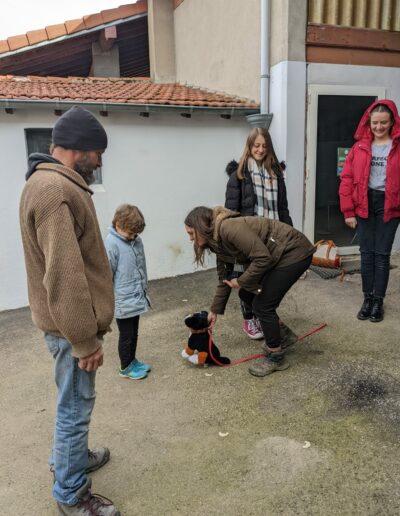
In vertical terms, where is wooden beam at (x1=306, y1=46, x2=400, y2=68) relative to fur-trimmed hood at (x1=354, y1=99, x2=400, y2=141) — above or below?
above

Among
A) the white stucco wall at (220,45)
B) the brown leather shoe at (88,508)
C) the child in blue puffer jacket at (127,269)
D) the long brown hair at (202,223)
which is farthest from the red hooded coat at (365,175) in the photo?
the brown leather shoe at (88,508)

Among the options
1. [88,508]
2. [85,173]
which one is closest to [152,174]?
[85,173]

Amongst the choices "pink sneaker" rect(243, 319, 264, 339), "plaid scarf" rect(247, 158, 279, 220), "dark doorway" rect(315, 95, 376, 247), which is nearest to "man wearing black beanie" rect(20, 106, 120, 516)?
"pink sneaker" rect(243, 319, 264, 339)

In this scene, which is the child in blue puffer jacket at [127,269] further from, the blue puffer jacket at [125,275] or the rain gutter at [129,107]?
the rain gutter at [129,107]

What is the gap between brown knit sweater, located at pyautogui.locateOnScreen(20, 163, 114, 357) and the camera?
5.78 feet

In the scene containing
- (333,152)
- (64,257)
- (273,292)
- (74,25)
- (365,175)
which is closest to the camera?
(64,257)

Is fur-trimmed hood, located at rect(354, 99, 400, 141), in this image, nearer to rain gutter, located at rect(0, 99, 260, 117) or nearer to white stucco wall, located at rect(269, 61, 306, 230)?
white stucco wall, located at rect(269, 61, 306, 230)

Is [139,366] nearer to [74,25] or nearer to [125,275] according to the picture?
[125,275]

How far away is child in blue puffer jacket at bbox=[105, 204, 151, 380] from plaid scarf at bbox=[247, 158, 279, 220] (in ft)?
Result: 4.92

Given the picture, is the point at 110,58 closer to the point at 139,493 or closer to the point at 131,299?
the point at 131,299

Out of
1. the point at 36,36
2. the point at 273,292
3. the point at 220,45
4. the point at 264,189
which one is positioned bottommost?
the point at 273,292

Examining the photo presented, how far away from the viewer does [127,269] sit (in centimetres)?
345

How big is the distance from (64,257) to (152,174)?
5.21m

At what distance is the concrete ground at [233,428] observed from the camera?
2.29 metres
